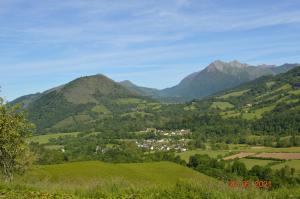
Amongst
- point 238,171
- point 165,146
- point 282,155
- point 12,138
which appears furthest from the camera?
point 165,146

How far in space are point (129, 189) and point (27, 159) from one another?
17.9 metres

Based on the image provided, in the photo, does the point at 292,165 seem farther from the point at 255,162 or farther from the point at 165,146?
the point at 165,146

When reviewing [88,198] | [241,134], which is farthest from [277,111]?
[88,198]

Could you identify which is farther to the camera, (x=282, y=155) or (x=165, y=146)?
(x=165, y=146)

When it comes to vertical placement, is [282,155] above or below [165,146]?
above

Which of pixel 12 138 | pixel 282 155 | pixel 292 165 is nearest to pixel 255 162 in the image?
pixel 282 155

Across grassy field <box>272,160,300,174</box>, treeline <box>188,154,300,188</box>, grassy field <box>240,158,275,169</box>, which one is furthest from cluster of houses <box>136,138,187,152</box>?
grassy field <box>272,160,300,174</box>

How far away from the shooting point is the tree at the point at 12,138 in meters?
25.7

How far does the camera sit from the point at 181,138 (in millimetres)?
170375

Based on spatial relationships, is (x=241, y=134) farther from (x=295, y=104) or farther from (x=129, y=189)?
(x=129, y=189)

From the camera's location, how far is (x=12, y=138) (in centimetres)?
2584

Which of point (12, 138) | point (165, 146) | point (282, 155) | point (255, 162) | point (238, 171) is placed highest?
point (12, 138)

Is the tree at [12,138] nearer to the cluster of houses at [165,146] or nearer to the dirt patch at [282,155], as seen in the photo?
the dirt patch at [282,155]

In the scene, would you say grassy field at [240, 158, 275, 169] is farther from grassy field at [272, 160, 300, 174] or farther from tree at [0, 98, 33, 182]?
tree at [0, 98, 33, 182]
